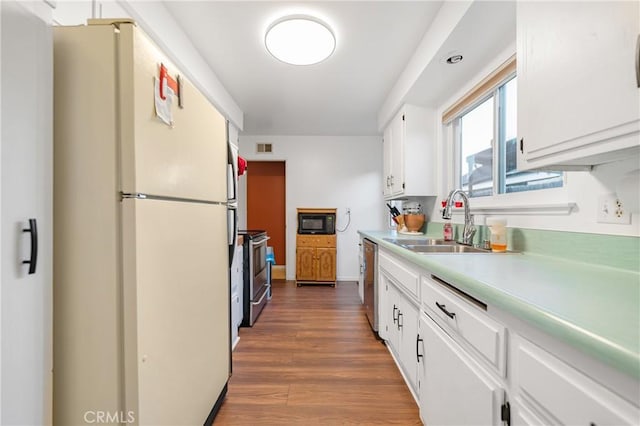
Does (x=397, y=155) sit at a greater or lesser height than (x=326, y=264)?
greater

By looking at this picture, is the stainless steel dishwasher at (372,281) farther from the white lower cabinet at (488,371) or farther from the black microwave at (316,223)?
the black microwave at (316,223)

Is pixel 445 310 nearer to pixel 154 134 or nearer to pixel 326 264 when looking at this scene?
pixel 154 134

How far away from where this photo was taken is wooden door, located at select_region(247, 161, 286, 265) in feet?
17.8

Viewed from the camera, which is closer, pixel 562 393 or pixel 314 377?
pixel 562 393

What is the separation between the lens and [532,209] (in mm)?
1410

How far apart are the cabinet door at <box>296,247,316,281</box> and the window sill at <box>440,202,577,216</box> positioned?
110 inches

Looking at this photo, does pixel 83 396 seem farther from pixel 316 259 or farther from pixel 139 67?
pixel 316 259

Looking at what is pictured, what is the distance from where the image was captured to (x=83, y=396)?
834mm

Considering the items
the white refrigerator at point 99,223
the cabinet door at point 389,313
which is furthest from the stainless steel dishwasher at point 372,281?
the white refrigerator at point 99,223

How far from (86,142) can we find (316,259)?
146 inches

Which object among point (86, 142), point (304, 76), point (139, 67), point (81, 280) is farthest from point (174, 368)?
point (304, 76)

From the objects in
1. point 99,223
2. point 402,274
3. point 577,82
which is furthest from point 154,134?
point 402,274

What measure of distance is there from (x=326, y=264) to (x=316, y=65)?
288 centimetres

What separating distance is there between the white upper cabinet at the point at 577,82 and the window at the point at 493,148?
0.58 meters
